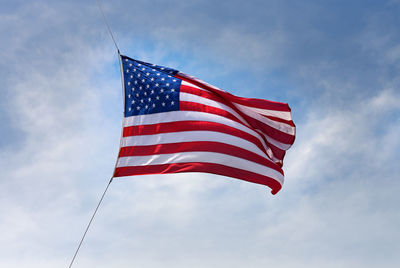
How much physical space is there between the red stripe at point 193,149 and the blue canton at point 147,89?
164 centimetres

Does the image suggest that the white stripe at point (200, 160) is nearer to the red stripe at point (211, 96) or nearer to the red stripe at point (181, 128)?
the red stripe at point (181, 128)

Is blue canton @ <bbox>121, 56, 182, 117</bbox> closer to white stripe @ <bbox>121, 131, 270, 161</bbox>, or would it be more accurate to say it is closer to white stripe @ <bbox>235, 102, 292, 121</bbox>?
white stripe @ <bbox>121, 131, 270, 161</bbox>

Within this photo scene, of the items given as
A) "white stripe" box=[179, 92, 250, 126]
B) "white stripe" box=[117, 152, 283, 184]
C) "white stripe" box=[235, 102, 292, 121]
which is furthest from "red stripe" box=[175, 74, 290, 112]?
"white stripe" box=[117, 152, 283, 184]

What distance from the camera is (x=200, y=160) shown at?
68.7ft

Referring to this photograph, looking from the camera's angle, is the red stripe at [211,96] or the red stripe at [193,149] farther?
the red stripe at [211,96]

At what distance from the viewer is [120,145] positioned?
20.6m

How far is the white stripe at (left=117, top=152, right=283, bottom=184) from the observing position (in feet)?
66.9

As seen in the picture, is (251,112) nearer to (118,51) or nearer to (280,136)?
(280,136)

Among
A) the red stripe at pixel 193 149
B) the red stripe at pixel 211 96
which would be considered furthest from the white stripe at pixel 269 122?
the red stripe at pixel 193 149

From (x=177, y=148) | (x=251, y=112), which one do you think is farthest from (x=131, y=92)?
(x=251, y=112)

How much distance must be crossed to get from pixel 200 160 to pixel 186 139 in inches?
42.0

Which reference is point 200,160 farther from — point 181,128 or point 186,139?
point 181,128

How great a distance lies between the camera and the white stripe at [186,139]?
20.8 m

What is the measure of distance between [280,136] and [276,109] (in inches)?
49.8
